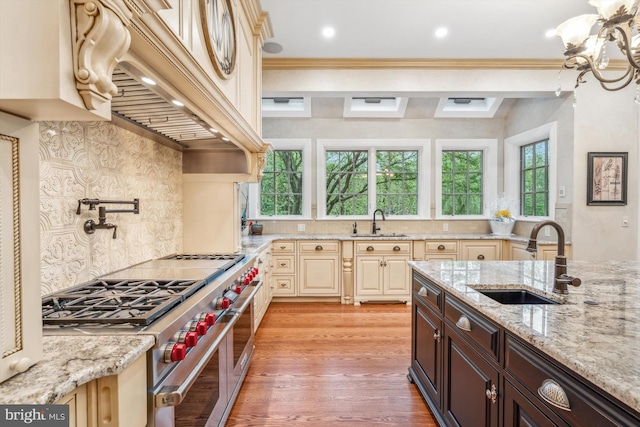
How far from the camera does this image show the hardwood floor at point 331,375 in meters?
1.91

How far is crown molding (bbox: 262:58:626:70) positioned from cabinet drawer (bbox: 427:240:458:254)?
207 centimetres

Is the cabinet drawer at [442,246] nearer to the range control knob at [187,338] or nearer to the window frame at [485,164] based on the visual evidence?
the window frame at [485,164]

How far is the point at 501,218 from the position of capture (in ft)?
14.3

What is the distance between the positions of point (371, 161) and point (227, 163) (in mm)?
2672

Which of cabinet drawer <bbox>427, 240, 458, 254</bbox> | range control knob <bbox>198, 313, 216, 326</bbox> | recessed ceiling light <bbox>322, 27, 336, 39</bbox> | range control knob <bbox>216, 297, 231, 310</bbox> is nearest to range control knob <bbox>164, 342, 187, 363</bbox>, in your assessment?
range control knob <bbox>198, 313, 216, 326</bbox>

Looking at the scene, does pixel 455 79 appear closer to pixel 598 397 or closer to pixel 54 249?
pixel 598 397

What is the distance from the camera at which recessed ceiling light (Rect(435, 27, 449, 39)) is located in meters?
2.90

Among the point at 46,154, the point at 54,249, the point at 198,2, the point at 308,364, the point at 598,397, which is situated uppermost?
the point at 198,2

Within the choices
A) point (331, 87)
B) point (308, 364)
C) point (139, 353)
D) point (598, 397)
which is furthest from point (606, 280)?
point (331, 87)

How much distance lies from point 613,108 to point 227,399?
183 inches

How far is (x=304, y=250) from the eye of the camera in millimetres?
4090

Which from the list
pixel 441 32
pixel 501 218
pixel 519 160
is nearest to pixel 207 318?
pixel 441 32

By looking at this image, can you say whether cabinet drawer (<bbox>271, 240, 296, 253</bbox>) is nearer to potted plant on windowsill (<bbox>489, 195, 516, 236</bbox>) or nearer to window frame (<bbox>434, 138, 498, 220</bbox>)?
window frame (<bbox>434, 138, 498, 220</bbox>)

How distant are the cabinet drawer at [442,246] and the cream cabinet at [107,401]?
3.76 meters
